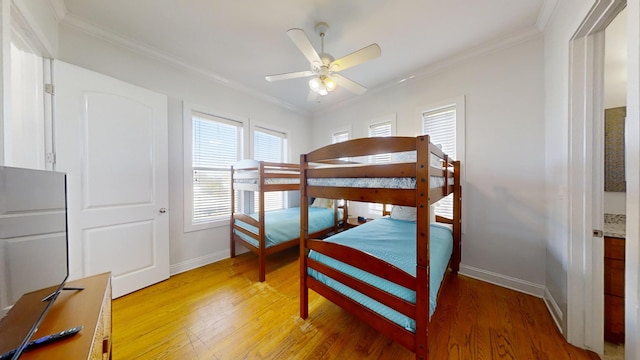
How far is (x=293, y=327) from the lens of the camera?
1588 millimetres

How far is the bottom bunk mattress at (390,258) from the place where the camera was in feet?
3.87

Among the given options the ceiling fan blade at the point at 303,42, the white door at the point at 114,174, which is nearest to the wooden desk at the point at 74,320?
the white door at the point at 114,174

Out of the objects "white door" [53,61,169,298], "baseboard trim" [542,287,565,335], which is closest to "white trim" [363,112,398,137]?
"baseboard trim" [542,287,565,335]

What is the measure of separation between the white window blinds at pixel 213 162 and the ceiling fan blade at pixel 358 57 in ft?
6.47

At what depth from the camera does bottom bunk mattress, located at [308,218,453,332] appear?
1180mm

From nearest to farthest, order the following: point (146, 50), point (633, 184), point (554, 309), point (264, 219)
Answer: point (633, 184) < point (554, 309) < point (146, 50) < point (264, 219)

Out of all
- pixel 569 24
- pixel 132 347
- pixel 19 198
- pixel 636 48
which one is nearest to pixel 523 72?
pixel 569 24

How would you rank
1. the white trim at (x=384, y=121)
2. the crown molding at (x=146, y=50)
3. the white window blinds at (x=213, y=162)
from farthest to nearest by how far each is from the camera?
the white trim at (x=384, y=121), the white window blinds at (x=213, y=162), the crown molding at (x=146, y=50)

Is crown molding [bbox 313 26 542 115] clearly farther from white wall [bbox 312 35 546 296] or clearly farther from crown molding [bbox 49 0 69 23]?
crown molding [bbox 49 0 69 23]

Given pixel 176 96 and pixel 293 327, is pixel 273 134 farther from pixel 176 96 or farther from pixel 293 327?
pixel 293 327

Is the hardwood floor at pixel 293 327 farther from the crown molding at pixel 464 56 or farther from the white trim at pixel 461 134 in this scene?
the crown molding at pixel 464 56

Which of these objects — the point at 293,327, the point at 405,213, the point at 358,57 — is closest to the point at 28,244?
the point at 293,327

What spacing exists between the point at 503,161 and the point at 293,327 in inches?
106

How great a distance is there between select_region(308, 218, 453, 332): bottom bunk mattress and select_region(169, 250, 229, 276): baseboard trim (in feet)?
6.11
